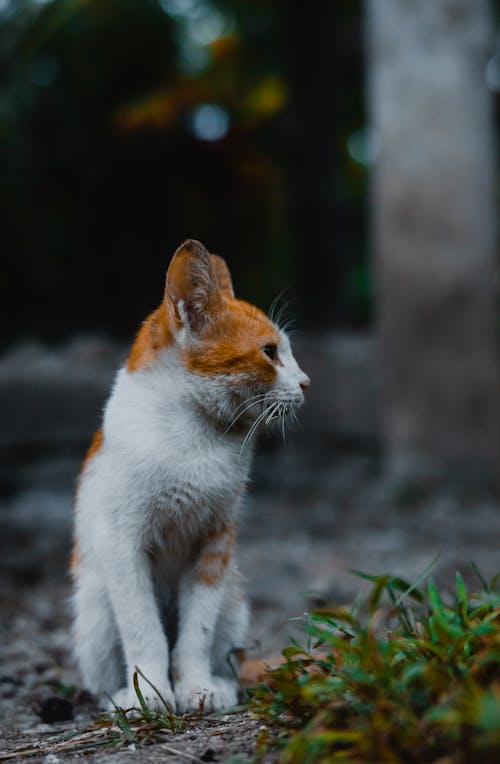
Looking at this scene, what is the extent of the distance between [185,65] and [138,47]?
859mm

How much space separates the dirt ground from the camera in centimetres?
208

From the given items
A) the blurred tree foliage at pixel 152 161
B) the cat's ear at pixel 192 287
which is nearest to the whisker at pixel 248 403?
the cat's ear at pixel 192 287

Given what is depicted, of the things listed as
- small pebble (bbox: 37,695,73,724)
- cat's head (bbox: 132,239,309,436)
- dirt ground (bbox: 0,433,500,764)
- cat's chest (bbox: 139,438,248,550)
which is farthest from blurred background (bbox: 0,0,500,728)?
cat's head (bbox: 132,239,309,436)

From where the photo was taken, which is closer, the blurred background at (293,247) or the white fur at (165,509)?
the white fur at (165,509)

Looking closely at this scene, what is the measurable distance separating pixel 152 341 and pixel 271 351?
31cm

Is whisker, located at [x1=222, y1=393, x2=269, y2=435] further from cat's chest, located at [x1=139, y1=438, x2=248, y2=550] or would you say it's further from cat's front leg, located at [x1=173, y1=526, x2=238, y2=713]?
cat's front leg, located at [x1=173, y1=526, x2=238, y2=713]

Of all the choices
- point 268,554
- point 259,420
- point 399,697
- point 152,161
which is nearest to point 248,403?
point 259,420

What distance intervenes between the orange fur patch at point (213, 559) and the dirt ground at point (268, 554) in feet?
0.84

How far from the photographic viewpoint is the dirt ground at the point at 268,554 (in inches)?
81.7

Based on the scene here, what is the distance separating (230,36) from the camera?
10945mm

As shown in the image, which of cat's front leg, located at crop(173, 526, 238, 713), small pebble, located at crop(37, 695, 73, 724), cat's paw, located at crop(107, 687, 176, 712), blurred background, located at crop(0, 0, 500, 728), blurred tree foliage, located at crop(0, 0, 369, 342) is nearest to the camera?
cat's paw, located at crop(107, 687, 176, 712)

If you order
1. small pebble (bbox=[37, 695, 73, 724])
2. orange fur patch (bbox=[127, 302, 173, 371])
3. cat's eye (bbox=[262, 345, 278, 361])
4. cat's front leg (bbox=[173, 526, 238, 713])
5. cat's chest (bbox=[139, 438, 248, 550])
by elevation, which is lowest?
small pebble (bbox=[37, 695, 73, 724])

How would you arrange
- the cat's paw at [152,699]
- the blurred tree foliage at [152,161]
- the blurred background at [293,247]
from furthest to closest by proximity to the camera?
1. the blurred tree foliage at [152,161]
2. the blurred background at [293,247]
3. the cat's paw at [152,699]

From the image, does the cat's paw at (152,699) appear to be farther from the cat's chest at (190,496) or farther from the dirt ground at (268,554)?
the cat's chest at (190,496)
